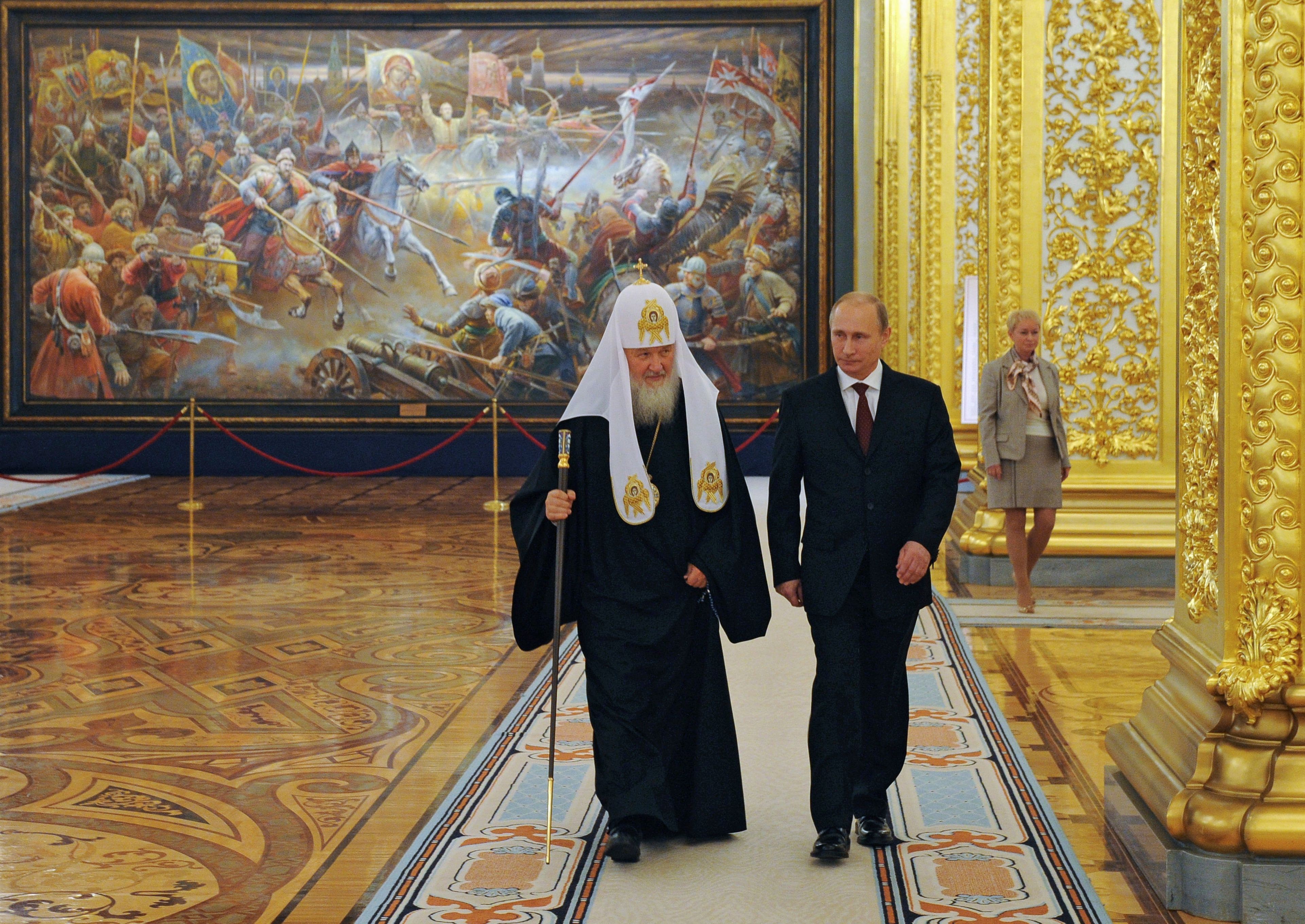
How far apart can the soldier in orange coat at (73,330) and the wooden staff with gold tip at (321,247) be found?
215 centimetres

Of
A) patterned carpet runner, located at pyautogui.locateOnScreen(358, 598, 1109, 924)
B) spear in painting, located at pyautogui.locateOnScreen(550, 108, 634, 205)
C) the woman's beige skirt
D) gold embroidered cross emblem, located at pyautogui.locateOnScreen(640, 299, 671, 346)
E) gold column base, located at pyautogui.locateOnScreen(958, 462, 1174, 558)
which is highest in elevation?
spear in painting, located at pyautogui.locateOnScreen(550, 108, 634, 205)

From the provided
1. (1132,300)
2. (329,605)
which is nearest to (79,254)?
(329,605)

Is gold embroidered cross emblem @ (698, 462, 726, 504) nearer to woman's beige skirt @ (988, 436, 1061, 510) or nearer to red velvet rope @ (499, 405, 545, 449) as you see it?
woman's beige skirt @ (988, 436, 1061, 510)

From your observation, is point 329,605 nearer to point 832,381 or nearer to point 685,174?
point 832,381

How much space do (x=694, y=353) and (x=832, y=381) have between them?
13094 millimetres

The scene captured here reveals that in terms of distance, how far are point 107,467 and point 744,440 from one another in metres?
7.17

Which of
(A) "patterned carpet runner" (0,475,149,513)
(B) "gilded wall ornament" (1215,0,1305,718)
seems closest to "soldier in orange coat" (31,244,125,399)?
(A) "patterned carpet runner" (0,475,149,513)

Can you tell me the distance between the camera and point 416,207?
55.5ft

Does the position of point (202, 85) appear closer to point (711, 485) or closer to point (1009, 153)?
point (1009, 153)

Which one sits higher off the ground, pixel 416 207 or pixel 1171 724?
pixel 416 207

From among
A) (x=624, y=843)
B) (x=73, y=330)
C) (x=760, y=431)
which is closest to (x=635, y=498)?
(x=624, y=843)

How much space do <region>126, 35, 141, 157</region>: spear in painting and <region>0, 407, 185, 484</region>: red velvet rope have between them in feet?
10.6

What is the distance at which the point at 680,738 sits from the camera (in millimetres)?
4137

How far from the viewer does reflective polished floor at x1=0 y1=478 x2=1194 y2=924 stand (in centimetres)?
387
